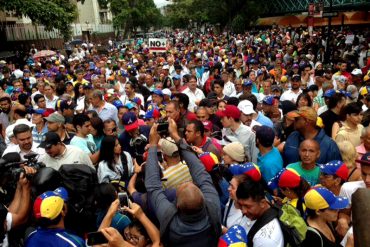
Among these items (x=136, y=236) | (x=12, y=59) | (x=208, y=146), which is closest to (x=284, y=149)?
(x=208, y=146)

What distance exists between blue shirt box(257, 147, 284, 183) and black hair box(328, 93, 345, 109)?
2006mm

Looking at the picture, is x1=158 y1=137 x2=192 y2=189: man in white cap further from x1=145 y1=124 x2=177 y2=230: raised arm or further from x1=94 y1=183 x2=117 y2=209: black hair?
x1=94 y1=183 x2=117 y2=209: black hair

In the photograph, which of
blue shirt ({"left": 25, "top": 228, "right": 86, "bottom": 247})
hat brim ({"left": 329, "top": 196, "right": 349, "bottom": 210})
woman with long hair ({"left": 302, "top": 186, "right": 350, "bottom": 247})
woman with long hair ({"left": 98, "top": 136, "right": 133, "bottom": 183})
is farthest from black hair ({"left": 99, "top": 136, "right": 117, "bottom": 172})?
hat brim ({"left": 329, "top": 196, "right": 349, "bottom": 210})

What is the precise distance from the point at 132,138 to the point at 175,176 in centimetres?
206

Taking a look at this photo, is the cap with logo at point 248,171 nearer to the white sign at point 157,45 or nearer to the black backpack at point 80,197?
the black backpack at point 80,197

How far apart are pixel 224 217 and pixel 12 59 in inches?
893

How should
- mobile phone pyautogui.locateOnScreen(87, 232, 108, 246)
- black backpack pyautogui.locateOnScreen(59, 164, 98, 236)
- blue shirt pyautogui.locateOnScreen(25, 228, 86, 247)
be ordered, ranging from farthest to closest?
black backpack pyautogui.locateOnScreen(59, 164, 98, 236), blue shirt pyautogui.locateOnScreen(25, 228, 86, 247), mobile phone pyautogui.locateOnScreen(87, 232, 108, 246)

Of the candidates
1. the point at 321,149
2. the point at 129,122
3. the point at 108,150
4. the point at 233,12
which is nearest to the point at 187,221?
the point at 108,150

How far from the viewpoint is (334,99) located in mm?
5840

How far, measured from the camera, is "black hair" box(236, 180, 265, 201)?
2820 mm

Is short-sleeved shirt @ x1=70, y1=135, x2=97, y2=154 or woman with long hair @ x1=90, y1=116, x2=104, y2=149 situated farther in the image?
woman with long hair @ x1=90, y1=116, x2=104, y2=149

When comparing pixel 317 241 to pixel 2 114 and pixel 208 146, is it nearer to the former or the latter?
pixel 208 146

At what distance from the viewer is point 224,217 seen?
3.44 metres

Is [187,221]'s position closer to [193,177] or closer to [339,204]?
[193,177]
